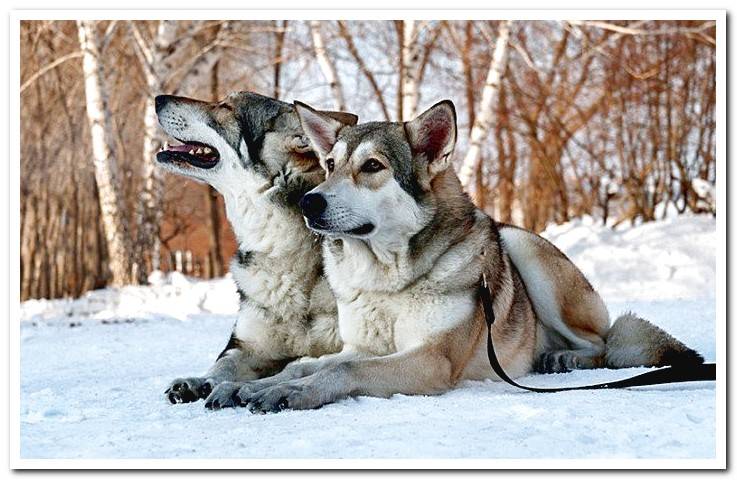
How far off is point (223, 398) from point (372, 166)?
123 cm

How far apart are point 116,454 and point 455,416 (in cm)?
123

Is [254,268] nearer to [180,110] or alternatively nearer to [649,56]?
[180,110]

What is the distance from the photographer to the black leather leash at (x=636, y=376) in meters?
3.81

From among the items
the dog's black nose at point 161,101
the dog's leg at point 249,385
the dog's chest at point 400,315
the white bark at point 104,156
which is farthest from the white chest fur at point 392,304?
the white bark at point 104,156

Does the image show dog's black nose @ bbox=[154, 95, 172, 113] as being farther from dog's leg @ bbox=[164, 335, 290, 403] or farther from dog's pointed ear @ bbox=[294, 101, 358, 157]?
dog's leg @ bbox=[164, 335, 290, 403]

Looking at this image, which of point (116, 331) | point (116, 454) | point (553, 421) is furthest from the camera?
point (116, 331)

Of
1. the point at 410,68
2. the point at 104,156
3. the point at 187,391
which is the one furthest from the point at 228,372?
the point at 104,156

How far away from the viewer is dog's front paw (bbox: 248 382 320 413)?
349 centimetres

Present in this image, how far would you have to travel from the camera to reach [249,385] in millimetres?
3727

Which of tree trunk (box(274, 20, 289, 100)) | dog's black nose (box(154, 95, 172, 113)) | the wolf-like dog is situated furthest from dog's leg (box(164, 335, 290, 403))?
tree trunk (box(274, 20, 289, 100))

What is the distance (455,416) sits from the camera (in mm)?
3275

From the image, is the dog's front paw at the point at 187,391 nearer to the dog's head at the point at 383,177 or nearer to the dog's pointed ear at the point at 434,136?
the dog's head at the point at 383,177
